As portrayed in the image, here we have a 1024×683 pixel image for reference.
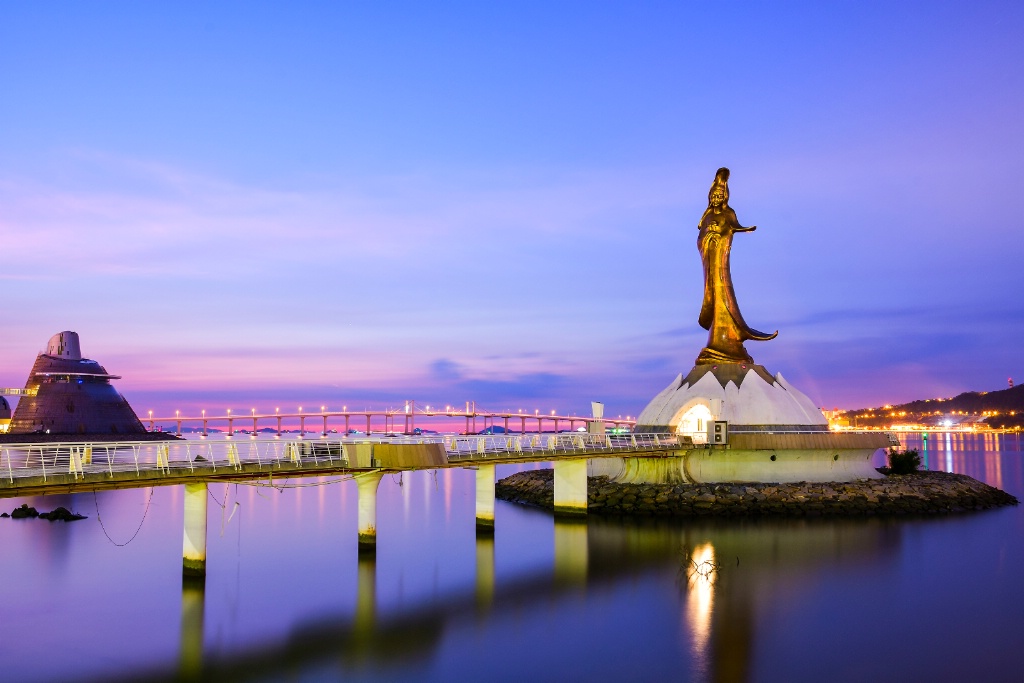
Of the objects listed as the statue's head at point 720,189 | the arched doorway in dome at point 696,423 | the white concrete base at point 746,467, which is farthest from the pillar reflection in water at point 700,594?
the statue's head at point 720,189

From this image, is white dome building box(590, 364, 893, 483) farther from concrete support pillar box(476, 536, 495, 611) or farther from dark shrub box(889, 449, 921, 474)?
concrete support pillar box(476, 536, 495, 611)

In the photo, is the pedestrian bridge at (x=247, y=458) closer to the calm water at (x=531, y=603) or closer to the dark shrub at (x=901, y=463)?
the calm water at (x=531, y=603)

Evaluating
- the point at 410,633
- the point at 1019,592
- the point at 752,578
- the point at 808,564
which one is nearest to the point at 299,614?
the point at 410,633

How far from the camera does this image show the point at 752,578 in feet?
84.3

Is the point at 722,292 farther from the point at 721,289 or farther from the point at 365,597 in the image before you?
the point at 365,597

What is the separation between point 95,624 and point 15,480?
519 cm

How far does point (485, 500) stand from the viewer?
35219 millimetres

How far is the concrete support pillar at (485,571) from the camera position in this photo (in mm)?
23941

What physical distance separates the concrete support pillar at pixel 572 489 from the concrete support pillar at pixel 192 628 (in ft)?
55.2

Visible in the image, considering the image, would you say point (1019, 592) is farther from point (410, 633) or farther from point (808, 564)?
point (410, 633)

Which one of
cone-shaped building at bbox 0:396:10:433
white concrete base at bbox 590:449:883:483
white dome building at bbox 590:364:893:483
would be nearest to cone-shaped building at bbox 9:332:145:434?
cone-shaped building at bbox 0:396:10:433

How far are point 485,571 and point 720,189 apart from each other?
988 inches

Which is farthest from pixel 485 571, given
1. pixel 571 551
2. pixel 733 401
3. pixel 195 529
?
pixel 733 401

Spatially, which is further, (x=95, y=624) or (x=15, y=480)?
(x=95, y=624)
